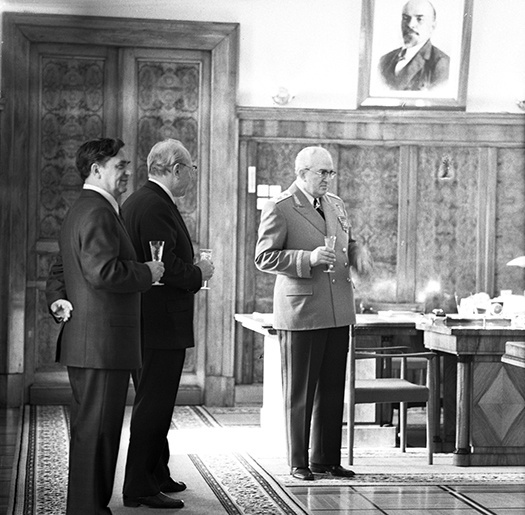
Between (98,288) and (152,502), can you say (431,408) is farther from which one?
(98,288)

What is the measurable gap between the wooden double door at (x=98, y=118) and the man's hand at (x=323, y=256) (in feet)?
11.1

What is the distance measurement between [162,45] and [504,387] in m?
4.17

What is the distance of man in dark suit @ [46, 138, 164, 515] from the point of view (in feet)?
13.4

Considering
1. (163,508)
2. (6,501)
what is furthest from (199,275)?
(6,501)

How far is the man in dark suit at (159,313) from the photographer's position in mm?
4762

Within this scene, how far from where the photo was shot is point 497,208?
29.9ft

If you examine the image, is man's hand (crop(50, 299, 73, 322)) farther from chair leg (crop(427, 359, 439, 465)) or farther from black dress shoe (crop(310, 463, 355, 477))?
chair leg (crop(427, 359, 439, 465))

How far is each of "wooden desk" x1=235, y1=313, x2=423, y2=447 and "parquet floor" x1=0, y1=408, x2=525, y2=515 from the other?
1.32 m

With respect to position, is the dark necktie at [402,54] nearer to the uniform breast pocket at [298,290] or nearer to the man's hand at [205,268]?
the uniform breast pocket at [298,290]

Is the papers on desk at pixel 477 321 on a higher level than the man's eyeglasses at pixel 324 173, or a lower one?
lower

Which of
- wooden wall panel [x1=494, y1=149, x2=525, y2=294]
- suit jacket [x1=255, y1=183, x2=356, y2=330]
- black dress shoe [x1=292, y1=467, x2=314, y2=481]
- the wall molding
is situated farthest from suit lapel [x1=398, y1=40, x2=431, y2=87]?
black dress shoe [x1=292, y1=467, x2=314, y2=481]

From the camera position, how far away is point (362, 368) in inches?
276

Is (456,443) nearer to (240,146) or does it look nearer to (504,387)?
(504,387)

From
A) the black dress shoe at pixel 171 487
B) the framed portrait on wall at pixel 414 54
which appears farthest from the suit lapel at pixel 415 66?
the black dress shoe at pixel 171 487
